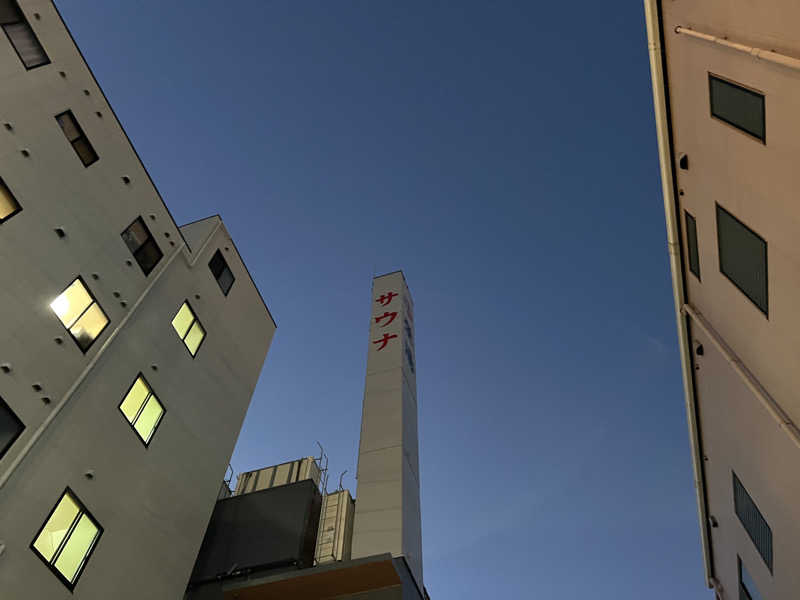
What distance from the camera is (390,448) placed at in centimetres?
2033

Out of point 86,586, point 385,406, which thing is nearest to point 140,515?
point 86,586

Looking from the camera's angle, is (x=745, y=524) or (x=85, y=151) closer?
(x=745, y=524)

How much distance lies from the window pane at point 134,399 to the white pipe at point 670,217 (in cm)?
1426

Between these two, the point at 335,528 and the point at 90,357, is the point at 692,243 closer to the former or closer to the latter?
the point at 335,528

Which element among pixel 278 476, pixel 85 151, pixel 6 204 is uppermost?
pixel 85 151

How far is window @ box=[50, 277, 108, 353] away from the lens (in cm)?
1183

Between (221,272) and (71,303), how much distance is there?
687cm

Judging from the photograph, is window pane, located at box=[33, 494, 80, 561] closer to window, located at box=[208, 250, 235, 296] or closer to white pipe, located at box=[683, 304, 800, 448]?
window, located at box=[208, 250, 235, 296]

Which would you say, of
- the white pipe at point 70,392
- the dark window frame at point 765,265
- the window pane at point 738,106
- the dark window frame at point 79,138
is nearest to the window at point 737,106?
the window pane at point 738,106

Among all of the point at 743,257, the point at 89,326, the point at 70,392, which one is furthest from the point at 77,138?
the point at 743,257

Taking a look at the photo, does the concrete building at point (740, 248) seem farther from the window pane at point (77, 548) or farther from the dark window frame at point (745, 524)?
the window pane at point (77, 548)

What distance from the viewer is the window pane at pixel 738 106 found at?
9.21 m

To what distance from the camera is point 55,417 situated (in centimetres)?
1083

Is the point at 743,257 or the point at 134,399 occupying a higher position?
the point at 743,257
